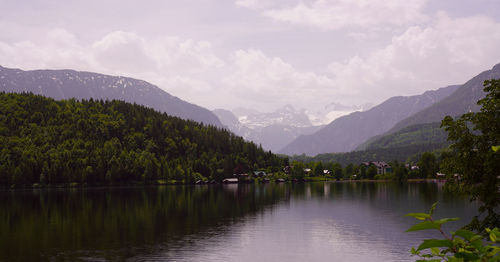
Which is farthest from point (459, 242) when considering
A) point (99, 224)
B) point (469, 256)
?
point (99, 224)

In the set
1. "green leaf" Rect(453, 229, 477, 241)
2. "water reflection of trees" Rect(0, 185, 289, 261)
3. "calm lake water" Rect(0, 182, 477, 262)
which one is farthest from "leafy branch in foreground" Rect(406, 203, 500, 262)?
"water reflection of trees" Rect(0, 185, 289, 261)

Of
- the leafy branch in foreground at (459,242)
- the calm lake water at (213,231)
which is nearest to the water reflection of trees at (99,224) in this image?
the calm lake water at (213,231)

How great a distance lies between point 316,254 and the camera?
7344 cm

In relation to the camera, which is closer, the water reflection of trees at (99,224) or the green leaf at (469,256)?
the green leaf at (469,256)

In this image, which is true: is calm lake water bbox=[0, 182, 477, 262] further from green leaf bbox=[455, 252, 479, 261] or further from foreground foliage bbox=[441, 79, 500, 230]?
green leaf bbox=[455, 252, 479, 261]

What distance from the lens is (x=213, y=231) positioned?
9669 cm

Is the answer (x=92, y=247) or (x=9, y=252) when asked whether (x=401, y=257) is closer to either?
(x=92, y=247)

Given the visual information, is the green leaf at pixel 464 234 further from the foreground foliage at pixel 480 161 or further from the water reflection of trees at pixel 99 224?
the water reflection of trees at pixel 99 224

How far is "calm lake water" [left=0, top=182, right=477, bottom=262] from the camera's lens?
240 ft

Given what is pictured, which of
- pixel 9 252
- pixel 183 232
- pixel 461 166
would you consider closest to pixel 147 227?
pixel 183 232

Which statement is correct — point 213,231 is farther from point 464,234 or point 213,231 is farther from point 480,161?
point 464,234

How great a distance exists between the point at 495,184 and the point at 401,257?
25.1 meters

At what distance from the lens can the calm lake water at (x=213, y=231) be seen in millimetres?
73062

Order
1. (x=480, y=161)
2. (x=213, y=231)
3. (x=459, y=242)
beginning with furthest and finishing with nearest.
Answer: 1. (x=213, y=231)
2. (x=480, y=161)
3. (x=459, y=242)
